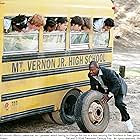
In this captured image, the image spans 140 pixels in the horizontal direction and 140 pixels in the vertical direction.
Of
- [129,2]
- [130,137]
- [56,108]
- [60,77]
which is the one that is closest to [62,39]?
[60,77]

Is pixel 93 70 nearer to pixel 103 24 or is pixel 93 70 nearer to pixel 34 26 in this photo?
pixel 34 26

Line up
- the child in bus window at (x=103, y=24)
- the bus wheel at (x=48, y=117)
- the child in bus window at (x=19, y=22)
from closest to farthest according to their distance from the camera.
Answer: the child in bus window at (x=19, y=22) → the bus wheel at (x=48, y=117) → the child in bus window at (x=103, y=24)

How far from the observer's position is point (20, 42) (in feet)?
23.9

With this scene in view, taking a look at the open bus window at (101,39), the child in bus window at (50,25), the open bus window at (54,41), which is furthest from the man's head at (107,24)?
the child in bus window at (50,25)

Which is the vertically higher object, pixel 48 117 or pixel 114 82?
pixel 114 82

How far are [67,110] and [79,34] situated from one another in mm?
1319

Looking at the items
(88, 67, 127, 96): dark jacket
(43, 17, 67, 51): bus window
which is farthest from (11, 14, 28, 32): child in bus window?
(88, 67, 127, 96): dark jacket

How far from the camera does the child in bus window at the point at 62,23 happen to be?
786cm

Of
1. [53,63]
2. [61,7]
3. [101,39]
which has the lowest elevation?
[53,63]

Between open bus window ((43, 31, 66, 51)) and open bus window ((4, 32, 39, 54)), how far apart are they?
25cm

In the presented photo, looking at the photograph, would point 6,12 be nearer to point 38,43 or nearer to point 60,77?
point 38,43

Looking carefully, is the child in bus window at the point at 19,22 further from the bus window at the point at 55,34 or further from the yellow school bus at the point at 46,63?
the bus window at the point at 55,34

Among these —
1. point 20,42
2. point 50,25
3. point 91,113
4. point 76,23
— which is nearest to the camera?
point 20,42

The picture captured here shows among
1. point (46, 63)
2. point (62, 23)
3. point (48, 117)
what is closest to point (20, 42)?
point (46, 63)
